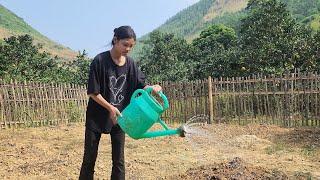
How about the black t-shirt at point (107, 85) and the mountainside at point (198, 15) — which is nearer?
the black t-shirt at point (107, 85)

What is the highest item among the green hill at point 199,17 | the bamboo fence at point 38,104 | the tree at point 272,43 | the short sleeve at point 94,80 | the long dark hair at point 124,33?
the green hill at point 199,17

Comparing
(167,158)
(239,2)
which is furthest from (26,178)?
(239,2)

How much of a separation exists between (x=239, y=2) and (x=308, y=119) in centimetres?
13462

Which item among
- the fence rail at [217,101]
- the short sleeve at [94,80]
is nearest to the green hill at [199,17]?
the fence rail at [217,101]

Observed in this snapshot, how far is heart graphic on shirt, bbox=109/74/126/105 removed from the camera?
3.80m

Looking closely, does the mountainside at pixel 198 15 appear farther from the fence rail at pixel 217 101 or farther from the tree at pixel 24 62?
the fence rail at pixel 217 101

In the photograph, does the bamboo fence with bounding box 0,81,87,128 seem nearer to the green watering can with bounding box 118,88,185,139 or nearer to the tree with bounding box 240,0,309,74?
the tree with bounding box 240,0,309,74

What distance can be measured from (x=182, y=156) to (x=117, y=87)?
12.1 ft

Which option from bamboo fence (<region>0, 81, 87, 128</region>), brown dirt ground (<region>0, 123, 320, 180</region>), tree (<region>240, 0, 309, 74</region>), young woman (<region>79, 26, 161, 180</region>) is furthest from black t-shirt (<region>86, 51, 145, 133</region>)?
tree (<region>240, 0, 309, 74</region>)

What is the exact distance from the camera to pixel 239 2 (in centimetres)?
14100

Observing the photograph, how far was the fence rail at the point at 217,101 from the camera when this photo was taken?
1143 centimetres

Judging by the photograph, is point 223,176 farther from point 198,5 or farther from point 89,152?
point 198,5

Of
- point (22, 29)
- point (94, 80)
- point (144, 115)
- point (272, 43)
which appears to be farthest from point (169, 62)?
point (22, 29)

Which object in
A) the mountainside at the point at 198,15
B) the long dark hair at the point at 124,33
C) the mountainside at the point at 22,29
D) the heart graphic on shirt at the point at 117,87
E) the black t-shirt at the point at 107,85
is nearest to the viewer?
the long dark hair at the point at 124,33
